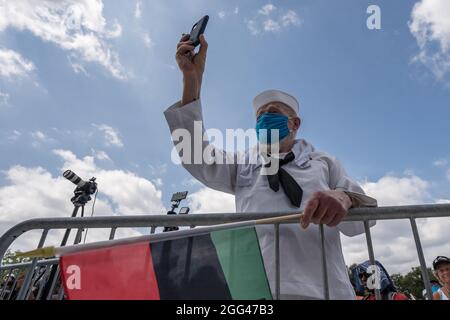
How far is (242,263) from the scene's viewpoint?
1.45 m

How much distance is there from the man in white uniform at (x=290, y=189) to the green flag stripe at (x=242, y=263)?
0.92ft

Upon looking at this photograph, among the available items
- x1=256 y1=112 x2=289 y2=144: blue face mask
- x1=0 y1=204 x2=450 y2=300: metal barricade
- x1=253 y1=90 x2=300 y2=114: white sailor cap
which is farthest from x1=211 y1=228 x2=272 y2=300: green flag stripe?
x1=253 y1=90 x2=300 y2=114: white sailor cap

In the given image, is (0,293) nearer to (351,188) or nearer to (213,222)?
(213,222)

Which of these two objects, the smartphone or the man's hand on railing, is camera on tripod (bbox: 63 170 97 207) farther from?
the man's hand on railing

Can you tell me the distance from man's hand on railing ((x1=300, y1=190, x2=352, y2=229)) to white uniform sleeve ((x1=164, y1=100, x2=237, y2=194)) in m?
0.92

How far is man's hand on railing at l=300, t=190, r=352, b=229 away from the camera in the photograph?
1.54 m

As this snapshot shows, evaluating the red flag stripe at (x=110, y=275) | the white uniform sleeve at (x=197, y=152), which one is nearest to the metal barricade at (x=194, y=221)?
the red flag stripe at (x=110, y=275)

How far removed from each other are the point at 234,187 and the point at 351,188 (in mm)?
800

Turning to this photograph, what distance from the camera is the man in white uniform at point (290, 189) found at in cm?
172

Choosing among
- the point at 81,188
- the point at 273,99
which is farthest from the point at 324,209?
the point at 81,188

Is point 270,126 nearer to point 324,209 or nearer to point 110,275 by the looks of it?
point 324,209

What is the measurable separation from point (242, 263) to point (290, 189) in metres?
0.74

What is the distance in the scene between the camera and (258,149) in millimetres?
2529
